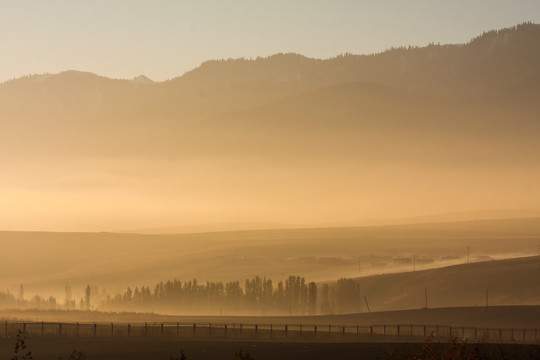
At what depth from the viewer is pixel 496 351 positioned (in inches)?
3191

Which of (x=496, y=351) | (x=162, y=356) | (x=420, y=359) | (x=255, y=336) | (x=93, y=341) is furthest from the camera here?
(x=255, y=336)

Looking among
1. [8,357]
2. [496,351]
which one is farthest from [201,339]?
[496,351]

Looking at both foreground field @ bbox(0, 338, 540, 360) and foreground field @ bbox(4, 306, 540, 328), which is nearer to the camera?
foreground field @ bbox(0, 338, 540, 360)

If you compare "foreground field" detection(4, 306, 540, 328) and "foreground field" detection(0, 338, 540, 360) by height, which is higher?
"foreground field" detection(0, 338, 540, 360)

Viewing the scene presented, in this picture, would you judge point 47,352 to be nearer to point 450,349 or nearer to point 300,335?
point 300,335

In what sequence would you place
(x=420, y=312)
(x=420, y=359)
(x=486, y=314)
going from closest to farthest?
(x=420, y=359)
(x=486, y=314)
(x=420, y=312)

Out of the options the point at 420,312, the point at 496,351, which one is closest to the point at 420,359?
the point at 496,351

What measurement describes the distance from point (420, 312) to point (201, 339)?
3004 inches

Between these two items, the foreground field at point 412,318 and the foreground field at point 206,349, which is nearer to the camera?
the foreground field at point 206,349

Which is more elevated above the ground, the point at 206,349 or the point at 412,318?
the point at 206,349

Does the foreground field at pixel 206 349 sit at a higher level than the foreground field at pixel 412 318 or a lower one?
higher

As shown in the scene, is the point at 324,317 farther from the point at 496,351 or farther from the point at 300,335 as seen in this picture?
the point at 496,351

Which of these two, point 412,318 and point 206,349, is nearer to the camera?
point 206,349

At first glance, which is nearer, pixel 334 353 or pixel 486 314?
pixel 334 353
